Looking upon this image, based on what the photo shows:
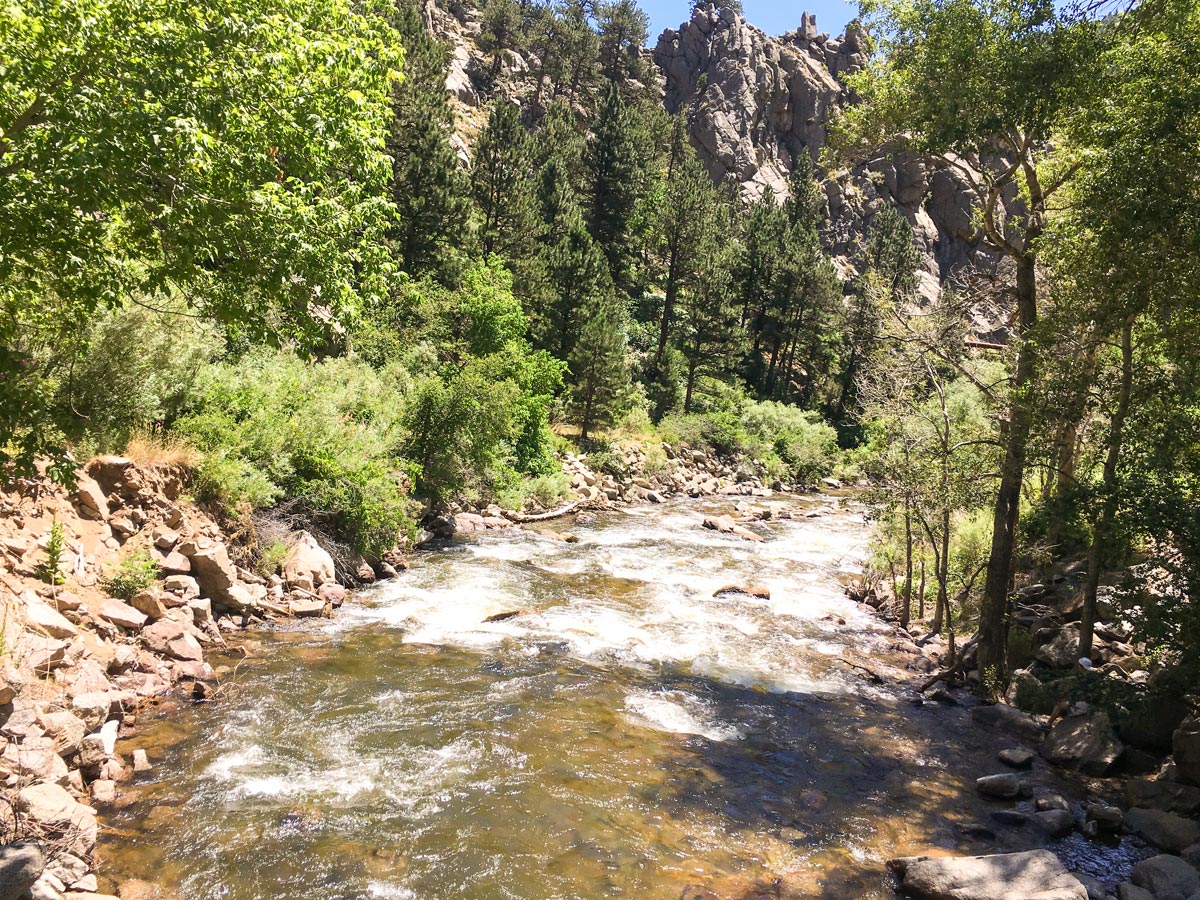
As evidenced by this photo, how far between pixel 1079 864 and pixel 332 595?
11.6 m

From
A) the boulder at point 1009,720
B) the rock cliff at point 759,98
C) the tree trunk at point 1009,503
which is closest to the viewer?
the boulder at point 1009,720

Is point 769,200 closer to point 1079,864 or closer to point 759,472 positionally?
point 759,472

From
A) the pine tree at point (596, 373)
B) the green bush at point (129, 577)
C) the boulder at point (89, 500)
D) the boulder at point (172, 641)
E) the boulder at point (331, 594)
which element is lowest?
the boulder at point (331, 594)

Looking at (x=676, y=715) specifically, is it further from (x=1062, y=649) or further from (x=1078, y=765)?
(x=1062, y=649)

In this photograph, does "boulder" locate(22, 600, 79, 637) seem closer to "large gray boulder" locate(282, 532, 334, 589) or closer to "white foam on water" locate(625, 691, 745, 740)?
"large gray boulder" locate(282, 532, 334, 589)

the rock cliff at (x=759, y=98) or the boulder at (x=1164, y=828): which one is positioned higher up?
the rock cliff at (x=759, y=98)

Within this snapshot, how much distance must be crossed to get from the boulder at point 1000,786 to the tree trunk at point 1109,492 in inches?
125

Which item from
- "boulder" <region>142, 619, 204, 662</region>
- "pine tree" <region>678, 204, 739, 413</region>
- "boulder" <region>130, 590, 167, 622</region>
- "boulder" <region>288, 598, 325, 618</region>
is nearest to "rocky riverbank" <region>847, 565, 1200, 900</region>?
"boulder" <region>142, 619, 204, 662</region>

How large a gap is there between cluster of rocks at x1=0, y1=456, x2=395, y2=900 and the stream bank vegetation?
938 millimetres

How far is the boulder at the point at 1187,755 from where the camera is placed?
7.93m

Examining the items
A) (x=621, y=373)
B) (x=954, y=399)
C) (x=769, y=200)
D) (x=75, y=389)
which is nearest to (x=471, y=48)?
(x=769, y=200)

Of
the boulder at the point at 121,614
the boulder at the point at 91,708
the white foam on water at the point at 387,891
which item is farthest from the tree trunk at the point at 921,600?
the boulder at the point at 91,708

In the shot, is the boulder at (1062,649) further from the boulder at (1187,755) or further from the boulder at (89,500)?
the boulder at (89,500)

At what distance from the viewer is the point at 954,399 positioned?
23859 millimetres
